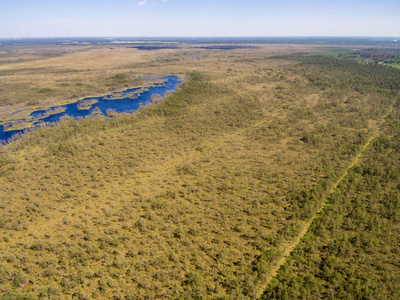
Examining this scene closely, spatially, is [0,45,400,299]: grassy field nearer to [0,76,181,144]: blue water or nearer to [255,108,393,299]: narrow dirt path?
[255,108,393,299]: narrow dirt path

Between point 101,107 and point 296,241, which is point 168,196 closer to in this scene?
point 296,241

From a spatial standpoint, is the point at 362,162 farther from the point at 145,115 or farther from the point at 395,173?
the point at 145,115

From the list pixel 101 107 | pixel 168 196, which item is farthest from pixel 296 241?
pixel 101 107

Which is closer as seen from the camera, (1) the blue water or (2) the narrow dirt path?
(2) the narrow dirt path

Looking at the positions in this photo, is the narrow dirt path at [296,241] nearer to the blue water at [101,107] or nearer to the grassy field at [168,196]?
the grassy field at [168,196]

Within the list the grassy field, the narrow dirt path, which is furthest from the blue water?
the narrow dirt path

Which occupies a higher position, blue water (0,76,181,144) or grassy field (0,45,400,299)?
blue water (0,76,181,144)

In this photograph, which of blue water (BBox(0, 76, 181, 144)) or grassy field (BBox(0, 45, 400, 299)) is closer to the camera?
grassy field (BBox(0, 45, 400, 299))

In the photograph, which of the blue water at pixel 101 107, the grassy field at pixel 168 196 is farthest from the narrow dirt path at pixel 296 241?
the blue water at pixel 101 107
